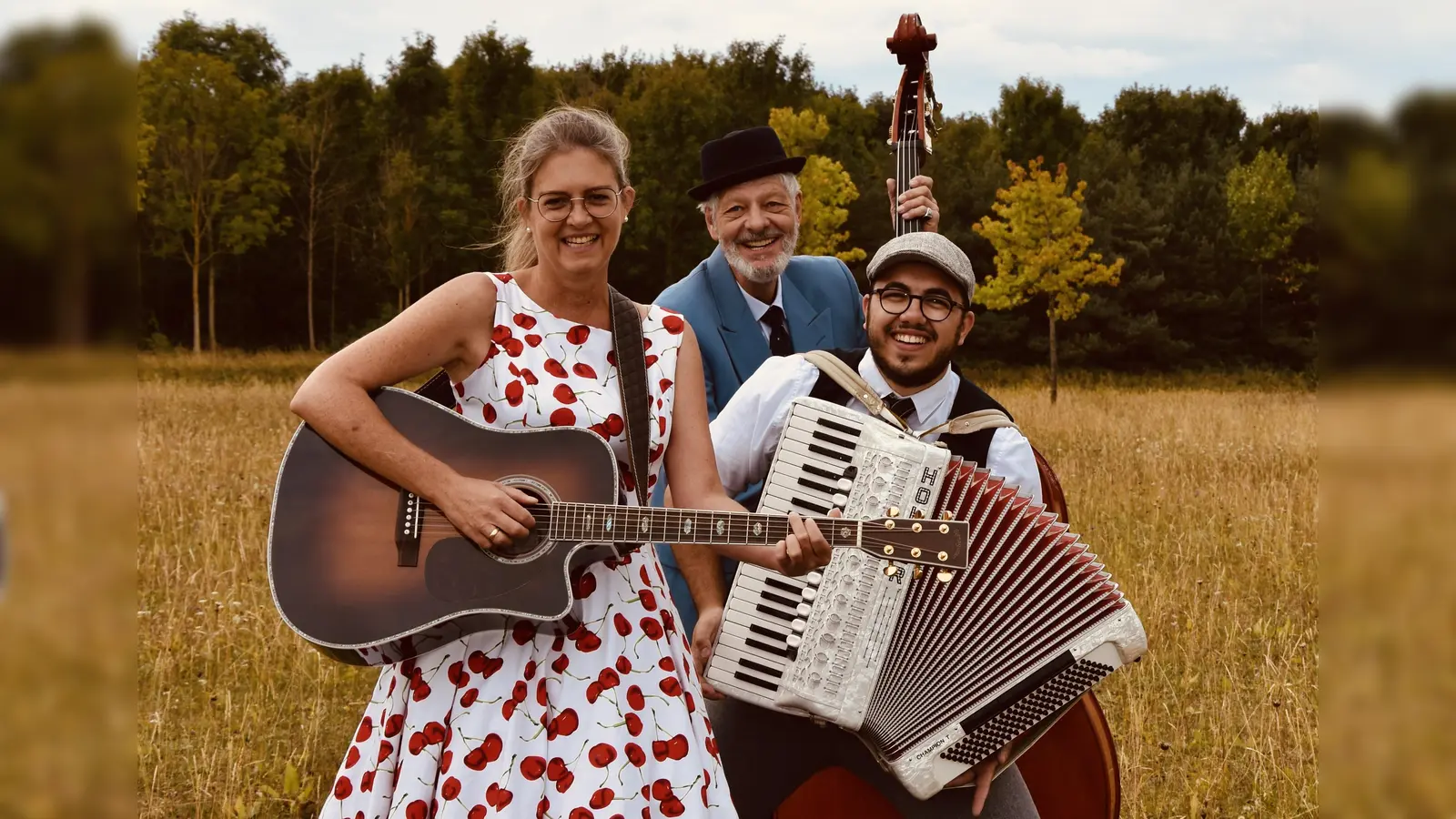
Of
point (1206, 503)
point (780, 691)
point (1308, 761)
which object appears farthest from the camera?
point (1206, 503)

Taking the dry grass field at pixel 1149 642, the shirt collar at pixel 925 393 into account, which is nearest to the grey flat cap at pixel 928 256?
the shirt collar at pixel 925 393

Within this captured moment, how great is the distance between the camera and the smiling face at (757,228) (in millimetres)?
4137

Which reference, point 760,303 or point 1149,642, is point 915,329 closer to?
point 760,303

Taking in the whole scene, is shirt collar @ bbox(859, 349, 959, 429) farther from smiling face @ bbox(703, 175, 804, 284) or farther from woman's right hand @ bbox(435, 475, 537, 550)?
woman's right hand @ bbox(435, 475, 537, 550)

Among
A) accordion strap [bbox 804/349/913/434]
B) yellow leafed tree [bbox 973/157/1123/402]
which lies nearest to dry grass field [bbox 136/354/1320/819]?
accordion strap [bbox 804/349/913/434]

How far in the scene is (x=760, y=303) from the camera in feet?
13.8

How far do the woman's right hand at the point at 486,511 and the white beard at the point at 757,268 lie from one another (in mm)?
1865

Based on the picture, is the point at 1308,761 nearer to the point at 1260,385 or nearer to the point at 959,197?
the point at 1260,385

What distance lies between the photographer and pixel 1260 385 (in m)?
28.9

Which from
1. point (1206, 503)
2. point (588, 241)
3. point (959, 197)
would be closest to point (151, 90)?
point (959, 197)

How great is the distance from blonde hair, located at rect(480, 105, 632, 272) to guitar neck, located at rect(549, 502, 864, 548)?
0.63 metres

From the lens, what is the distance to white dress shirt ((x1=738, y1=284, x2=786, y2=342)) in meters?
4.17

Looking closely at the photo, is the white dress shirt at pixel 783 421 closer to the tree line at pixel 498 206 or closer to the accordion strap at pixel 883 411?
the accordion strap at pixel 883 411
